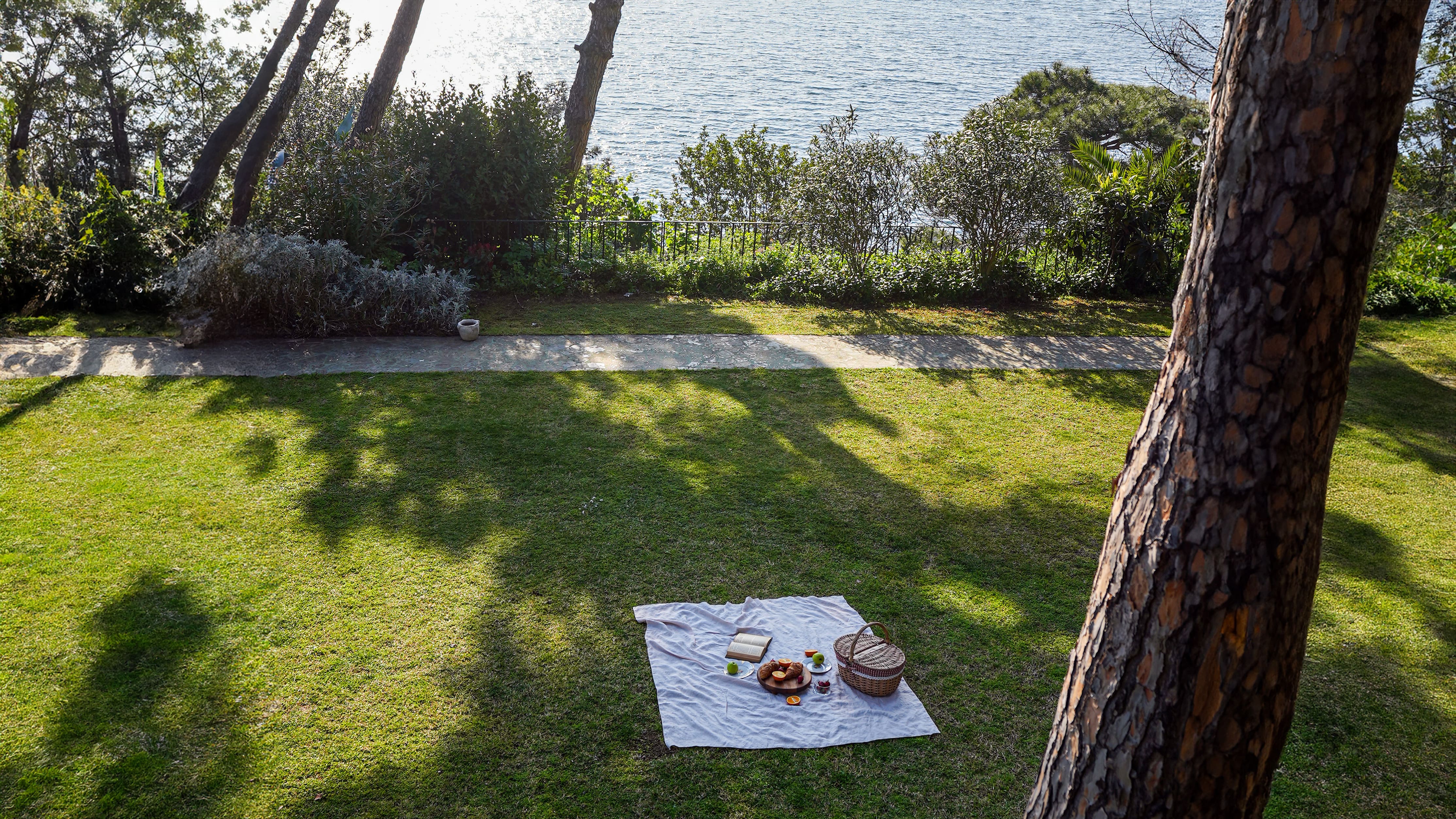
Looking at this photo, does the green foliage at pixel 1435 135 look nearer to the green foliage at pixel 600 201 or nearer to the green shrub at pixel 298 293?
the green foliage at pixel 600 201

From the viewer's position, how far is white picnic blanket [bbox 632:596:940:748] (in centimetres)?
400

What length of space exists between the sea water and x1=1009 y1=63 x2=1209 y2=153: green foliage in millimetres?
15422

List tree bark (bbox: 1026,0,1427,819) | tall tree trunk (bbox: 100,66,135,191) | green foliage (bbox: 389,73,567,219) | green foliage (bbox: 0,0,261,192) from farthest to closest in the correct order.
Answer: tall tree trunk (bbox: 100,66,135,191)
green foliage (bbox: 0,0,261,192)
green foliage (bbox: 389,73,567,219)
tree bark (bbox: 1026,0,1427,819)

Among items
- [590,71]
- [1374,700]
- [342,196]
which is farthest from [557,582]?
[590,71]

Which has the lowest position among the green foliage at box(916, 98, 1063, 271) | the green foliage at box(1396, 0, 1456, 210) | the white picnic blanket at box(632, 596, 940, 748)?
the white picnic blanket at box(632, 596, 940, 748)

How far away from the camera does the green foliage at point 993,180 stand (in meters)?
10.9

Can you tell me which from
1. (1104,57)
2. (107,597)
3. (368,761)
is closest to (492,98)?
(107,597)

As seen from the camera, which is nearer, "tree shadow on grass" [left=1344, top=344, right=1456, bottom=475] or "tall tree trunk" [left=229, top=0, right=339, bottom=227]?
"tree shadow on grass" [left=1344, top=344, right=1456, bottom=475]

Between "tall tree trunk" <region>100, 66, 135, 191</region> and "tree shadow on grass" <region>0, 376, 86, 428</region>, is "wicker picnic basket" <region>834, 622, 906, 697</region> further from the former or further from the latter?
"tall tree trunk" <region>100, 66, 135, 191</region>

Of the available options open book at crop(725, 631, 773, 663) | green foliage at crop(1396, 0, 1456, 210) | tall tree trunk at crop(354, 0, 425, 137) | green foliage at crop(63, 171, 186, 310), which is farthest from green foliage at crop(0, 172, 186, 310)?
green foliage at crop(1396, 0, 1456, 210)

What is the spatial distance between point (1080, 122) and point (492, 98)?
11.8 metres

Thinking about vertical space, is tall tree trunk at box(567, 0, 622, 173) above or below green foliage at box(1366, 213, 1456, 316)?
above

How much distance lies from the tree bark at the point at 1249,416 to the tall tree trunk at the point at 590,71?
12.3m

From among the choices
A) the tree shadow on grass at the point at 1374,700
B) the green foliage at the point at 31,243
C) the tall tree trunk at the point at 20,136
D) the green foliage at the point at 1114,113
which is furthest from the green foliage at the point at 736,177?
the tree shadow on grass at the point at 1374,700
